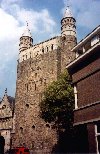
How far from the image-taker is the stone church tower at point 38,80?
144 feet

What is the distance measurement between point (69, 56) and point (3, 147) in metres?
22.4

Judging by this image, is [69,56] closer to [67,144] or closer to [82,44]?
[67,144]

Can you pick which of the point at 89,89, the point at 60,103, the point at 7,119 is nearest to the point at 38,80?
the point at 7,119

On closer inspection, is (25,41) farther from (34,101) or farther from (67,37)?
(34,101)

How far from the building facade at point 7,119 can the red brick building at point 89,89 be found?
31627mm

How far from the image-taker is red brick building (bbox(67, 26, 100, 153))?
671 inches

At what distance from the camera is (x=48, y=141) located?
42188 millimetres

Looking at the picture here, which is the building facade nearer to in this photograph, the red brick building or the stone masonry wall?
the stone masonry wall

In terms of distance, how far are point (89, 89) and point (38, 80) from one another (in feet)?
95.7

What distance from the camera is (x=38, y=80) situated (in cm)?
4709

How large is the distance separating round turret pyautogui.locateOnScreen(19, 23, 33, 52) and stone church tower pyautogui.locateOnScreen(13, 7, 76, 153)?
226cm

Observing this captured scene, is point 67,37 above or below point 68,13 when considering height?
below

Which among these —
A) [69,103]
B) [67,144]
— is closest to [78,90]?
[69,103]

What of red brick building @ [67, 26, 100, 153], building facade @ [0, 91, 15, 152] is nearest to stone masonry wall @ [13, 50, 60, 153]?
building facade @ [0, 91, 15, 152]
